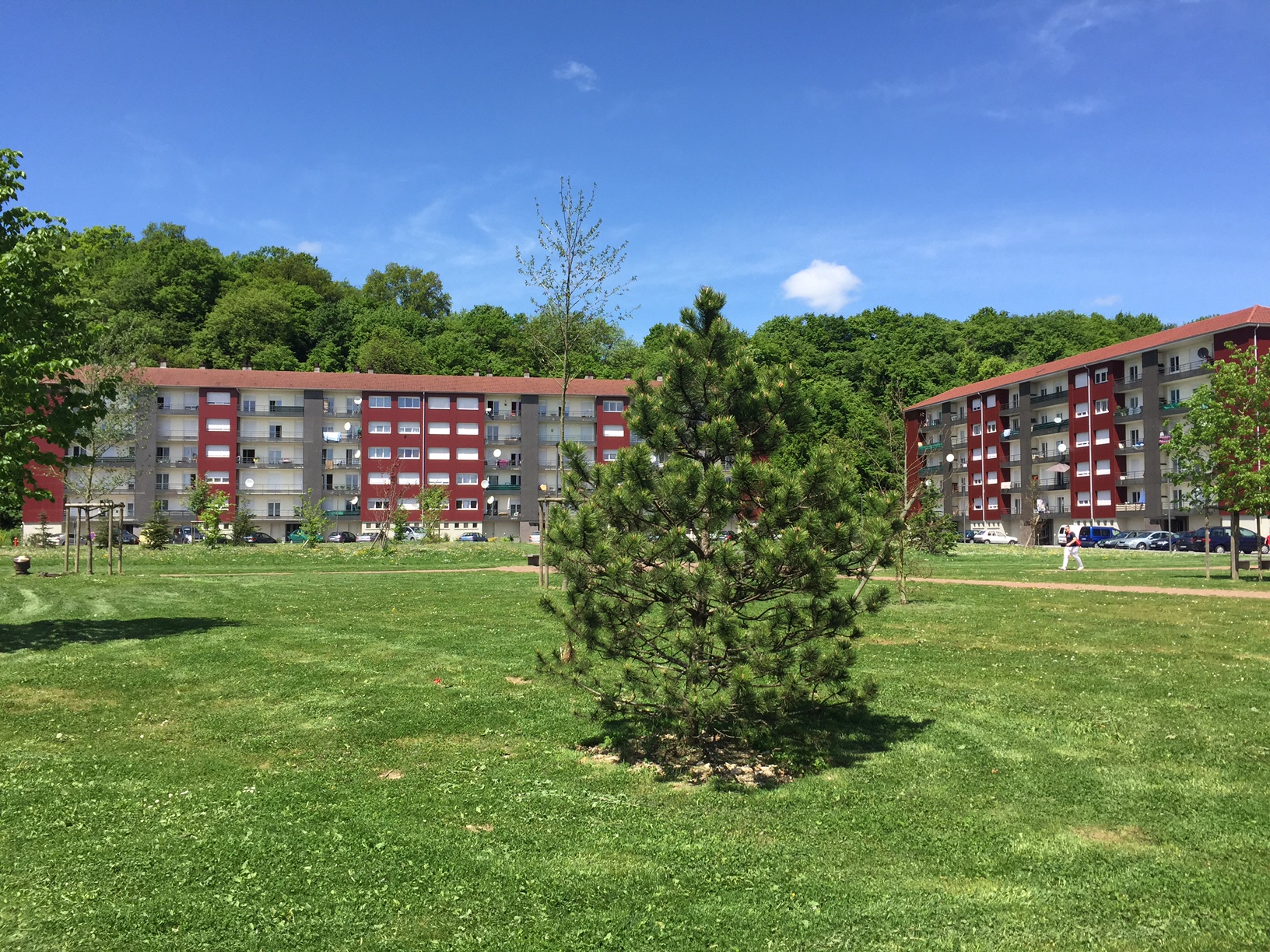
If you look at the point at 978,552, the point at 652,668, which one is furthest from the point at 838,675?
the point at 978,552

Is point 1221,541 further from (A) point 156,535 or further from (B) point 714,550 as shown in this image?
(A) point 156,535

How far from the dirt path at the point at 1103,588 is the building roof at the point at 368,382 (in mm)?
57944

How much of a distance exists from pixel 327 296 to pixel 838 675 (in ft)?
393

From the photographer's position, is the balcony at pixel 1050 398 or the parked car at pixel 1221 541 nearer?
the parked car at pixel 1221 541

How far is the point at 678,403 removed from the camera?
339 inches

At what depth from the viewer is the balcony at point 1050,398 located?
82.8m

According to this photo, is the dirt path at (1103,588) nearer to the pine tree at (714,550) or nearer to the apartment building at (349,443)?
the pine tree at (714,550)

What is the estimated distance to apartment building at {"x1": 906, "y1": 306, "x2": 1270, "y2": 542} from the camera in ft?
229

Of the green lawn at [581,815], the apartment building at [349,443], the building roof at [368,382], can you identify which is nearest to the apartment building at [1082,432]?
the building roof at [368,382]

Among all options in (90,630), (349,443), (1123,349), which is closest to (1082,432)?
(1123,349)

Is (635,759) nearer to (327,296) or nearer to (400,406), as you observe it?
(400,406)

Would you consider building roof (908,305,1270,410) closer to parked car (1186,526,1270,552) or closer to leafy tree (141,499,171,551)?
parked car (1186,526,1270,552)

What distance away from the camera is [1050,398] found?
83938mm

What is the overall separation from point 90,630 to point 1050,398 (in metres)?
83.9
